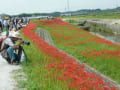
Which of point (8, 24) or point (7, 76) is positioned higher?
point (8, 24)

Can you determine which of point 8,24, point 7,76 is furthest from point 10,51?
point 8,24

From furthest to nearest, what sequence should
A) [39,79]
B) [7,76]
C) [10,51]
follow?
[10,51]
[7,76]
[39,79]

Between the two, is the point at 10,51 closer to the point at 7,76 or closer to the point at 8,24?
the point at 7,76

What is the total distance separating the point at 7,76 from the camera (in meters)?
9.98

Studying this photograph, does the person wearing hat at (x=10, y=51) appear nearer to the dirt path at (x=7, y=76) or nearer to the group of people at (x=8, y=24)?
the dirt path at (x=7, y=76)

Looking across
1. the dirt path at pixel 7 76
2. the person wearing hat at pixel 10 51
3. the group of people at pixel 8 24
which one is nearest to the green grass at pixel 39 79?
the dirt path at pixel 7 76

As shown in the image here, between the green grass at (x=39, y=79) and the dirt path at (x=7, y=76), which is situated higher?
the green grass at (x=39, y=79)

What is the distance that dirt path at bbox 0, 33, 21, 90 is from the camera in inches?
336

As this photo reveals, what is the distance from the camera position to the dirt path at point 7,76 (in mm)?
8539

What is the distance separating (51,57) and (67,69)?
3559mm

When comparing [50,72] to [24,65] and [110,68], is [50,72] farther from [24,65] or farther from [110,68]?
[110,68]

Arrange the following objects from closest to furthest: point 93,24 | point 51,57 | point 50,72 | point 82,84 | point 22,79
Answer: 1. point 82,84
2. point 50,72
3. point 22,79
4. point 51,57
5. point 93,24

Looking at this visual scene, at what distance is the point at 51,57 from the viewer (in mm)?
11633

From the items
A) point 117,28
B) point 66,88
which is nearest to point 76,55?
point 66,88
